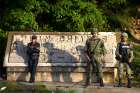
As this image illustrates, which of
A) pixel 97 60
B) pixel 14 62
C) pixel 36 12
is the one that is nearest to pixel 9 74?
pixel 14 62

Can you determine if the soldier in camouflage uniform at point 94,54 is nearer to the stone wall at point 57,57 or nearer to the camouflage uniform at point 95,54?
the camouflage uniform at point 95,54

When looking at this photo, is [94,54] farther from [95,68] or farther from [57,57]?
[57,57]

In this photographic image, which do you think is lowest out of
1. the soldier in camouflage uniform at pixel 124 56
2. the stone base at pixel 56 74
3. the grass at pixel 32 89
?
the grass at pixel 32 89

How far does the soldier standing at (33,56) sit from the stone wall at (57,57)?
1.04 feet

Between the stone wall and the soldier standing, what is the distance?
32 cm

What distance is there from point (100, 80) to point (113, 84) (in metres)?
0.71

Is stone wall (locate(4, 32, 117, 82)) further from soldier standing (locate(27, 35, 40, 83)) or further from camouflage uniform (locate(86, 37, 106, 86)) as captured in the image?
camouflage uniform (locate(86, 37, 106, 86))

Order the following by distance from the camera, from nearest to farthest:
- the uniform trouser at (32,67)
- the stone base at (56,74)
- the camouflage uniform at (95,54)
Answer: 1. the camouflage uniform at (95,54)
2. the uniform trouser at (32,67)
3. the stone base at (56,74)

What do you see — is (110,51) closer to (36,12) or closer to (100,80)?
(100,80)

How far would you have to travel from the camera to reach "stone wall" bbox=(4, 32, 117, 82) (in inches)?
572

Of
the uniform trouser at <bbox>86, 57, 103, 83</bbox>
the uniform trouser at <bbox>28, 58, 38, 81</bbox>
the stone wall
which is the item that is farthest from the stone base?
the uniform trouser at <bbox>86, 57, 103, 83</bbox>

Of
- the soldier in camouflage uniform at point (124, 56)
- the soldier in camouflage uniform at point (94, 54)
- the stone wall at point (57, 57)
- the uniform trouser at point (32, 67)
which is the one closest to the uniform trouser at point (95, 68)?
the soldier in camouflage uniform at point (94, 54)

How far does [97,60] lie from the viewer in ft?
44.5

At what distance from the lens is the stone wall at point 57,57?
14.5 meters
